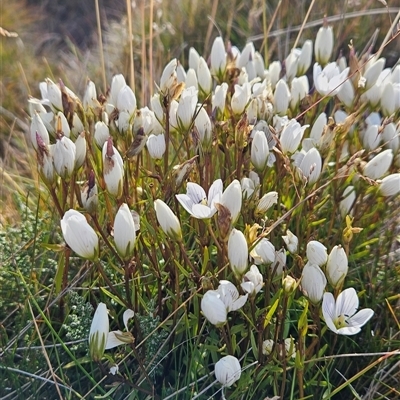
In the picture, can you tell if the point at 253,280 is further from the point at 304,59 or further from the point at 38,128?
the point at 304,59

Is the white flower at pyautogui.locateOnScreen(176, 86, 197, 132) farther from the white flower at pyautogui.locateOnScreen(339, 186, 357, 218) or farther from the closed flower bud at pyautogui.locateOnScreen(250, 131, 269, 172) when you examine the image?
the white flower at pyautogui.locateOnScreen(339, 186, 357, 218)

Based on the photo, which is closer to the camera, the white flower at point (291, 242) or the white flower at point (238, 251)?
the white flower at point (238, 251)

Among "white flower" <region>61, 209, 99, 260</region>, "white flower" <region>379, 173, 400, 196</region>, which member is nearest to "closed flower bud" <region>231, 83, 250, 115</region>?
"white flower" <region>379, 173, 400, 196</region>

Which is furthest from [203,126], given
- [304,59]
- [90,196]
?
[304,59]

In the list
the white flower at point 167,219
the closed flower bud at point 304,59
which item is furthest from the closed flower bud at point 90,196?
the closed flower bud at point 304,59

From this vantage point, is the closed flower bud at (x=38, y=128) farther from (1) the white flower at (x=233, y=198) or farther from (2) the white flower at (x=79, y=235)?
(1) the white flower at (x=233, y=198)

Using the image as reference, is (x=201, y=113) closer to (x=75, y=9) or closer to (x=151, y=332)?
(x=151, y=332)
